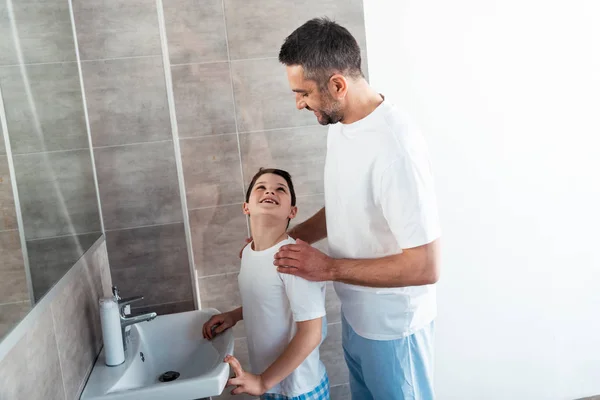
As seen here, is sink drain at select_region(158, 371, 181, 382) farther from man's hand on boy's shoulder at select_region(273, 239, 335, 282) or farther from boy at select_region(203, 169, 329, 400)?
man's hand on boy's shoulder at select_region(273, 239, 335, 282)

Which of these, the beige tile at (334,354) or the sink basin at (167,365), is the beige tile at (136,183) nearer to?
the sink basin at (167,365)

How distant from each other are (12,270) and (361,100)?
1019 millimetres

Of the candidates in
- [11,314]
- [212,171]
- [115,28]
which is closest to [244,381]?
[11,314]

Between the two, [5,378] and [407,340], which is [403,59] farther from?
[5,378]

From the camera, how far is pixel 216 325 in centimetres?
181

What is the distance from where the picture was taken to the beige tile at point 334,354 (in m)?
2.49

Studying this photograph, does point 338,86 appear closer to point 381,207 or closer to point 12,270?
point 381,207

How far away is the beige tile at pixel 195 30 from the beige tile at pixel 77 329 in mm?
995

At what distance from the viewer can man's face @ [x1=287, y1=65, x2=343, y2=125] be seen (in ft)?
5.25

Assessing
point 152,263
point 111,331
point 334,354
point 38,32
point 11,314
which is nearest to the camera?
point 11,314

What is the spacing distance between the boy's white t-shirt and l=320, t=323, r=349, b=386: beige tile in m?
0.82

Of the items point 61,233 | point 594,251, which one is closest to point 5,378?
point 61,233

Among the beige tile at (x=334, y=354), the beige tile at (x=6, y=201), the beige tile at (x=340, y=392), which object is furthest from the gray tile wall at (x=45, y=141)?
the beige tile at (x=340, y=392)

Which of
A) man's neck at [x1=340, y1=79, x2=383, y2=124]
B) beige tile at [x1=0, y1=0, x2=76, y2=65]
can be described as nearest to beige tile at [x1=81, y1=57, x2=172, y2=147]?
beige tile at [x1=0, y1=0, x2=76, y2=65]
